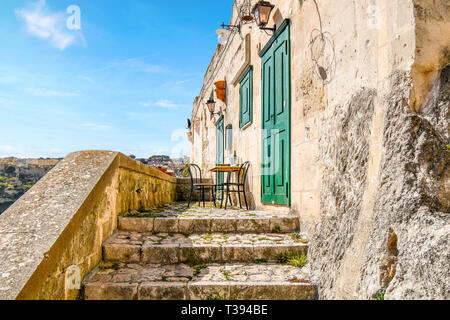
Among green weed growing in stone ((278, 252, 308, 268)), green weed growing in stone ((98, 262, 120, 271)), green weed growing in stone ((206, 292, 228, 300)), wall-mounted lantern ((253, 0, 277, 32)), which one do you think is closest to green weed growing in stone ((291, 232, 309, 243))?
green weed growing in stone ((278, 252, 308, 268))

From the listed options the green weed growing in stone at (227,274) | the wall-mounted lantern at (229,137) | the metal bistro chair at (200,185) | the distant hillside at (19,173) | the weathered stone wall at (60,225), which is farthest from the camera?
the distant hillside at (19,173)

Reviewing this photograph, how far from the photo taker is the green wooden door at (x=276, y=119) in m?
4.61

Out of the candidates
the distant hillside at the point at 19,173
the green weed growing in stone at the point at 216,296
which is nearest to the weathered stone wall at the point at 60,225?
the green weed growing in stone at the point at 216,296

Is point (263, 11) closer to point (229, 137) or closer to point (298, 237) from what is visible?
point (298, 237)

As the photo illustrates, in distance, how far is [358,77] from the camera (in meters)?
2.94

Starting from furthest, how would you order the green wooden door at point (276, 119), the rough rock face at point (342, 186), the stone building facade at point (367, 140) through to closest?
the green wooden door at point (276, 119), the rough rock face at point (342, 186), the stone building facade at point (367, 140)

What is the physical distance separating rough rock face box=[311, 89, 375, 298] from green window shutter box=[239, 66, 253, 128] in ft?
11.3

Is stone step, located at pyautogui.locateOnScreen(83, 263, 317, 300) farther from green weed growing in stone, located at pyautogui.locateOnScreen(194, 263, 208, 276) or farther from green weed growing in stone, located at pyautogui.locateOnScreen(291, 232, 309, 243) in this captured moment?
green weed growing in stone, located at pyautogui.locateOnScreen(291, 232, 309, 243)

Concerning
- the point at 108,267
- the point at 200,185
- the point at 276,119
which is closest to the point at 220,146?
the point at 200,185

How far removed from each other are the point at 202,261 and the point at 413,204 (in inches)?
78.5

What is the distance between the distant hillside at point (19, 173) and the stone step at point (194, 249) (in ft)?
51.0

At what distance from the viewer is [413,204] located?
1.82 meters

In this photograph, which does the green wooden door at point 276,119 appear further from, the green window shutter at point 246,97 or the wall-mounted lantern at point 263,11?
the green window shutter at point 246,97
